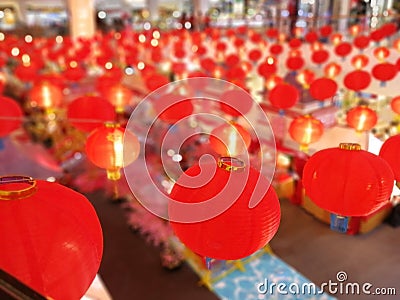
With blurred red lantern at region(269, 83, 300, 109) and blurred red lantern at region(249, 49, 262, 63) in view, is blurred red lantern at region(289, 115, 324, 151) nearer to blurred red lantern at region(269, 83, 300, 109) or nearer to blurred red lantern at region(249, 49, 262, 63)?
blurred red lantern at region(269, 83, 300, 109)

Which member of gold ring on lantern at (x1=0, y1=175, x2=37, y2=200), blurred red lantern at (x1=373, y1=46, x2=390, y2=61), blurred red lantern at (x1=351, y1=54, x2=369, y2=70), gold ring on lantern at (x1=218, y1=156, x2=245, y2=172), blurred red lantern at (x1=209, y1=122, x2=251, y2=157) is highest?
gold ring on lantern at (x1=0, y1=175, x2=37, y2=200)

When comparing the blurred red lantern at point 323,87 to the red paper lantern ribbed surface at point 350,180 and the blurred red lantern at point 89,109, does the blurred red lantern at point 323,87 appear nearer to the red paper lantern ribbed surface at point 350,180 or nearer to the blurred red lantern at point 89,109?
the blurred red lantern at point 89,109

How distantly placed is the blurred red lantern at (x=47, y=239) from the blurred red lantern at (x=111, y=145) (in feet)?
4.60

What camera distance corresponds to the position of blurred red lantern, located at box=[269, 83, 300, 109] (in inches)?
197

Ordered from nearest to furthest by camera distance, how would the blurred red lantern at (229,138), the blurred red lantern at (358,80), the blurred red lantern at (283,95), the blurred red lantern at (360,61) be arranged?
the blurred red lantern at (229,138)
the blurred red lantern at (283,95)
the blurred red lantern at (358,80)
the blurred red lantern at (360,61)

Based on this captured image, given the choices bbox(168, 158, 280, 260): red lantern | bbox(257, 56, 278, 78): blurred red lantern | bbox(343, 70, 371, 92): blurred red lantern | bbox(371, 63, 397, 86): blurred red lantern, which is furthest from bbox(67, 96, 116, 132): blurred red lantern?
bbox(371, 63, 397, 86): blurred red lantern

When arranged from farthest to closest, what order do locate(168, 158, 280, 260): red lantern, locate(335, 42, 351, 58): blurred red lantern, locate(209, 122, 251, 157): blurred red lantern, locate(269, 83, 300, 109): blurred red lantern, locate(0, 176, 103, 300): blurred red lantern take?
locate(335, 42, 351, 58): blurred red lantern → locate(269, 83, 300, 109): blurred red lantern → locate(209, 122, 251, 157): blurred red lantern → locate(168, 158, 280, 260): red lantern → locate(0, 176, 103, 300): blurred red lantern

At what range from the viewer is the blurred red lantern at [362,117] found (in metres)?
4.19

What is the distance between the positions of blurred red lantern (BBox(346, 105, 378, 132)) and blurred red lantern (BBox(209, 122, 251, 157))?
1239mm

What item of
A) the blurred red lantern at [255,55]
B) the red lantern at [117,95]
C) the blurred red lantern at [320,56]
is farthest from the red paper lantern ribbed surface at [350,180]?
the blurred red lantern at [255,55]

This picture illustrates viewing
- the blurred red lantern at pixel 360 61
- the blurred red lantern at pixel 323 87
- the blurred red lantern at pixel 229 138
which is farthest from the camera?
the blurred red lantern at pixel 360 61

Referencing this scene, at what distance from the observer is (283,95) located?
502 centimetres

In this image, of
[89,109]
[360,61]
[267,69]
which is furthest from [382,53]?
[89,109]

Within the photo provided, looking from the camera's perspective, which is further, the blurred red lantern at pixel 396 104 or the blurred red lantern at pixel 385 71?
the blurred red lantern at pixel 385 71
